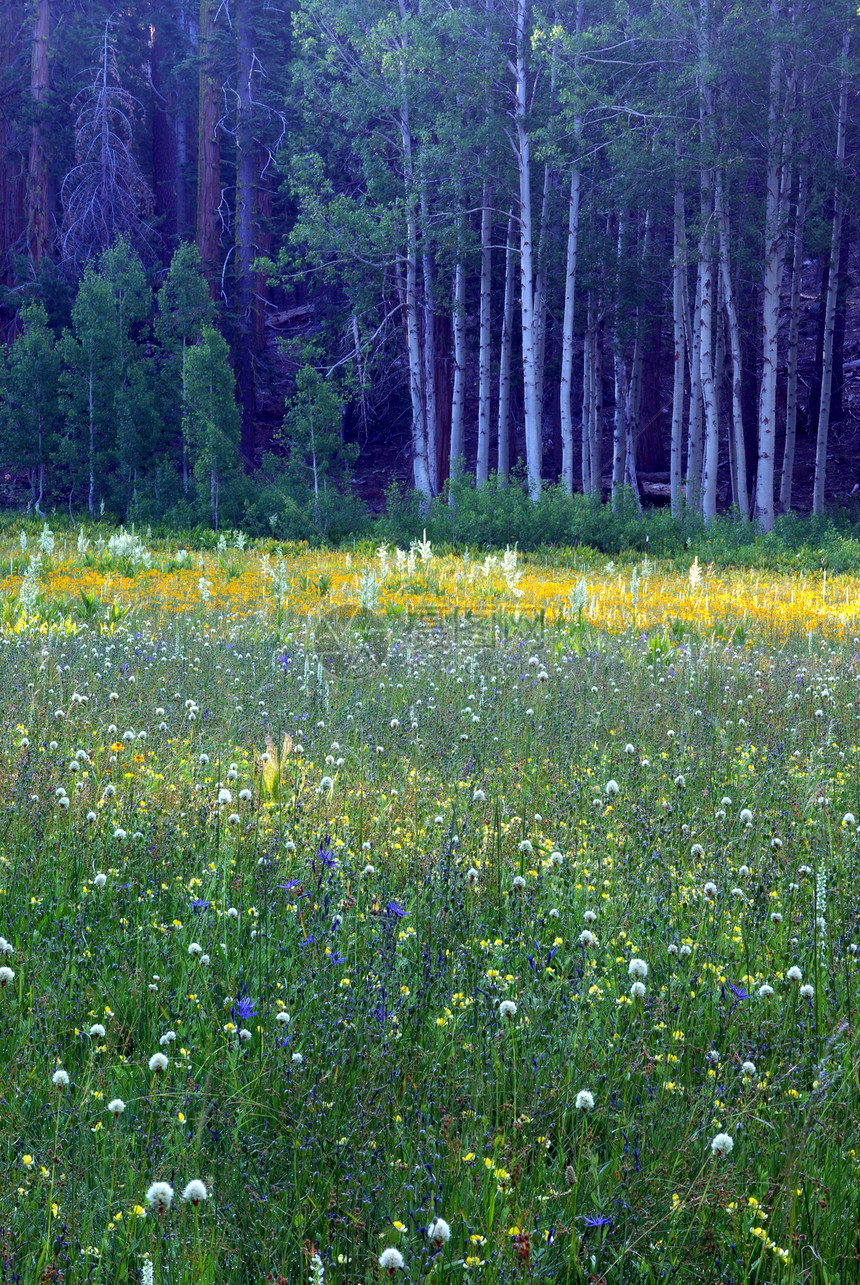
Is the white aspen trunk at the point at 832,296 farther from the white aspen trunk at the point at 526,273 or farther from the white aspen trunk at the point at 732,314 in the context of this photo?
the white aspen trunk at the point at 526,273

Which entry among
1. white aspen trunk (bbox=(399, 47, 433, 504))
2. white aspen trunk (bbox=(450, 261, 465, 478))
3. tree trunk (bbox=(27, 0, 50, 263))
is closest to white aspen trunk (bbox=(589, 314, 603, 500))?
white aspen trunk (bbox=(450, 261, 465, 478))

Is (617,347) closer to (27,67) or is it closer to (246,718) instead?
(27,67)

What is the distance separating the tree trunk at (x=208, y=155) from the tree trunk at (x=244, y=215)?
0.65 m

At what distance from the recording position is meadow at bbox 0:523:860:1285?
179cm

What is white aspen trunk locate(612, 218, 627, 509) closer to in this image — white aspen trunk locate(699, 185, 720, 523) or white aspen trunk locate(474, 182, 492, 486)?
white aspen trunk locate(474, 182, 492, 486)

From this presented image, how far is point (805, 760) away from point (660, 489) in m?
29.1

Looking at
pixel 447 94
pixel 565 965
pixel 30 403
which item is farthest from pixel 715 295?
pixel 565 965

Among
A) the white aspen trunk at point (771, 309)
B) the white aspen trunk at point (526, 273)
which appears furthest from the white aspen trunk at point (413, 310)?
the white aspen trunk at point (771, 309)

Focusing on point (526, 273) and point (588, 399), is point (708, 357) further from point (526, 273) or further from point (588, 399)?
point (588, 399)

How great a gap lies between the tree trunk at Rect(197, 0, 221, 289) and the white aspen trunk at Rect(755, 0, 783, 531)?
1502 centimetres

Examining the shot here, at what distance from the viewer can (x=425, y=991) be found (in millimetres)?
2564

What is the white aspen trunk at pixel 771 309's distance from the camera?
22.5 m

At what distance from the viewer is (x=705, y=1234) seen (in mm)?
1864

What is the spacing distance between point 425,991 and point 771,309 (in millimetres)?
23572
